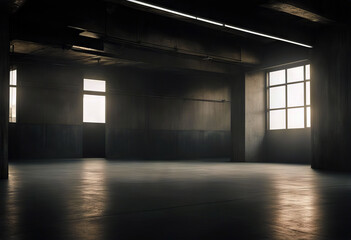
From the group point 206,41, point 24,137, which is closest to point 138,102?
point 24,137

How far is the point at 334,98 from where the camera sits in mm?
14516

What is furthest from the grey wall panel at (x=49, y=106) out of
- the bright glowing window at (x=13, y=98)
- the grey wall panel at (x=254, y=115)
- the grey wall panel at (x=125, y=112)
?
the grey wall panel at (x=254, y=115)

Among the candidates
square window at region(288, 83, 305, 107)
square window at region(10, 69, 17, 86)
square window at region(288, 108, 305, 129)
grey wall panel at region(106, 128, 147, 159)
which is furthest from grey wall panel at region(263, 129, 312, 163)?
square window at region(10, 69, 17, 86)

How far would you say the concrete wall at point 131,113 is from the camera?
22328 millimetres

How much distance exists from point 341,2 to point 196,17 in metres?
5.51

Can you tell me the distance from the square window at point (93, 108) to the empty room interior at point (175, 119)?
2.7 inches

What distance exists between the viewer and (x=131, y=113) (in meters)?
25.6

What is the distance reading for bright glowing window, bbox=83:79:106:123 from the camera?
24328mm

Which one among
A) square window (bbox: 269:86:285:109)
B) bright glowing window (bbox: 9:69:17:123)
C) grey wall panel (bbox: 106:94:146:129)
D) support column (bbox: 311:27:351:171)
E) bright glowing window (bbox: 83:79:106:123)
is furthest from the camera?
grey wall panel (bbox: 106:94:146:129)

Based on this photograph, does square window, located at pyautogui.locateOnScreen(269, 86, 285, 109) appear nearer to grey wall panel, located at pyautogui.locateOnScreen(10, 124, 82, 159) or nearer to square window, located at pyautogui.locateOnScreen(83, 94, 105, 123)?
square window, located at pyautogui.locateOnScreen(83, 94, 105, 123)

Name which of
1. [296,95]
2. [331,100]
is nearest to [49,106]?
[296,95]

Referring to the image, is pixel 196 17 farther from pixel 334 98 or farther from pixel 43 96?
pixel 43 96

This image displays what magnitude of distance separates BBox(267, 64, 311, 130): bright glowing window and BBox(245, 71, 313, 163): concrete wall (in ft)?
1.27

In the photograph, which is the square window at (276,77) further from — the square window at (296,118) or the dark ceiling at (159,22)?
the dark ceiling at (159,22)
